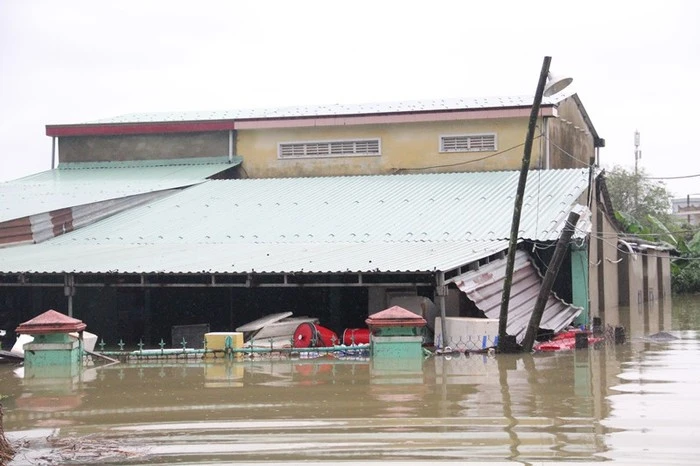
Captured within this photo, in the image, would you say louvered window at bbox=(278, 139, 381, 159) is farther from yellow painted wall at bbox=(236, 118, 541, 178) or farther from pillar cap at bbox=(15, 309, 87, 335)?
pillar cap at bbox=(15, 309, 87, 335)

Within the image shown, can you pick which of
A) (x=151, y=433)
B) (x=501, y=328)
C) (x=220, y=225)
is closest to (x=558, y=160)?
(x=220, y=225)

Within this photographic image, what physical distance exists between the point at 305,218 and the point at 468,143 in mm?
Result: 7579

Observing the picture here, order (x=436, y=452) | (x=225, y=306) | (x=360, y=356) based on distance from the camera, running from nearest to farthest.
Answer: (x=436, y=452), (x=360, y=356), (x=225, y=306)

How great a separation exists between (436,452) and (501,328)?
35.6ft

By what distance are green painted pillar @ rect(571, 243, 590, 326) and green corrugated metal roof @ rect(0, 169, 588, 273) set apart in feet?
3.75

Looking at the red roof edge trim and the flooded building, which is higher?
the red roof edge trim

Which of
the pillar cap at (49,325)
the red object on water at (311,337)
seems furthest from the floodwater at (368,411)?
the red object on water at (311,337)

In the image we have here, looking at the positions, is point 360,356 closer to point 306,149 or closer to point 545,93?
point 545,93

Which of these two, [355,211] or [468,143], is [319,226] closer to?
[355,211]

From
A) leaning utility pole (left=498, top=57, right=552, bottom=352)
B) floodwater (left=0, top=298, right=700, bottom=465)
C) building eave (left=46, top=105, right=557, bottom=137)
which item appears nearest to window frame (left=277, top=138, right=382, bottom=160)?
building eave (left=46, top=105, right=557, bottom=137)

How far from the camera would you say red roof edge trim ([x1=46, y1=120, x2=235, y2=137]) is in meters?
35.3

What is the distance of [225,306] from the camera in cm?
2678

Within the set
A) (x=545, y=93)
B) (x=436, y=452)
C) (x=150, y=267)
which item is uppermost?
(x=545, y=93)

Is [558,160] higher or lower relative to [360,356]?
higher
